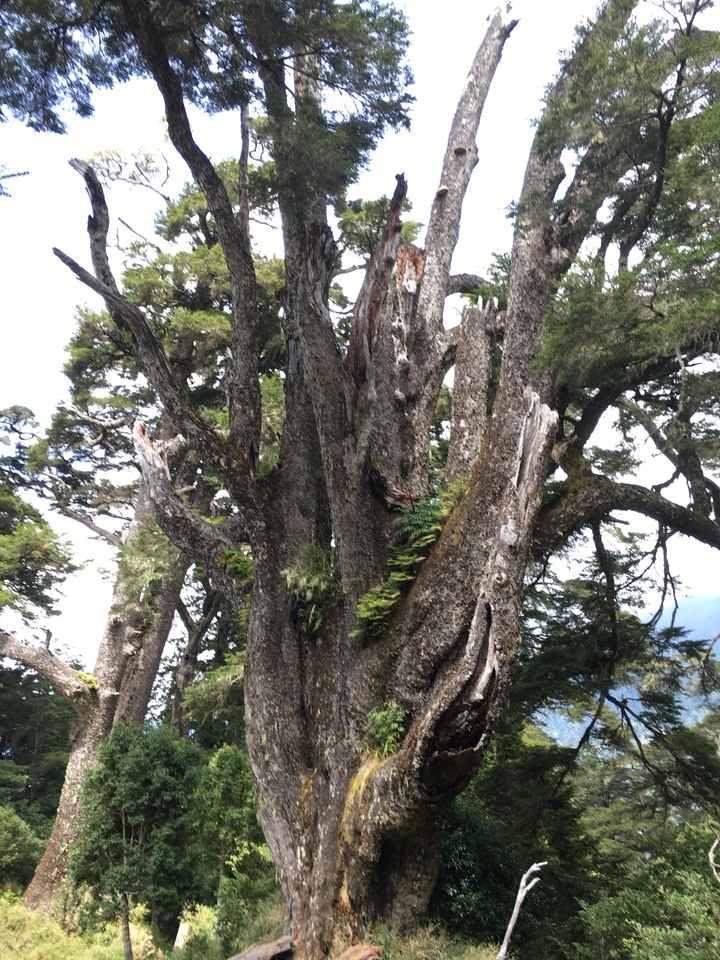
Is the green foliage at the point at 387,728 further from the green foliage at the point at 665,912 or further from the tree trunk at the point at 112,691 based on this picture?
the tree trunk at the point at 112,691

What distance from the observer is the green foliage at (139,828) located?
972 cm

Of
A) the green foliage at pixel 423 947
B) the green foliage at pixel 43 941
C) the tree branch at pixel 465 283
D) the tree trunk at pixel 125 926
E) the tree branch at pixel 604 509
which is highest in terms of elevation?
the tree branch at pixel 465 283

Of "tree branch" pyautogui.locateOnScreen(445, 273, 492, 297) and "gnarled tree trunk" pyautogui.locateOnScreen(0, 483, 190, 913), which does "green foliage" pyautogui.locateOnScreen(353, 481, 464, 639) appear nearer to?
"tree branch" pyautogui.locateOnScreen(445, 273, 492, 297)

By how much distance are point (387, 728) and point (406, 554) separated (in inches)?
62.4

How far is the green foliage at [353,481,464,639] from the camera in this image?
6.27 meters

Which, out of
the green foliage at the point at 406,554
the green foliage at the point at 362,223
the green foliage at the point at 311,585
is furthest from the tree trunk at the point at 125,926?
the green foliage at the point at 362,223

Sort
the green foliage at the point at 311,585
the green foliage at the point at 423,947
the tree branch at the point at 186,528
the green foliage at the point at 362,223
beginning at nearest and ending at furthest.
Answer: the green foliage at the point at 423,947 < the green foliage at the point at 311,585 < the tree branch at the point at 186,528 < the green foliage at the point at 362,223

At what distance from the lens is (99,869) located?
32.4ft

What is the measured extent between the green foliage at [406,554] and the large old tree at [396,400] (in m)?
0.02

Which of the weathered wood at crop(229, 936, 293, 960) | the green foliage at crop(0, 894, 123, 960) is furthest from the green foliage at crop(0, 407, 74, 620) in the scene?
the weathered wood at crop(229, 936, 293, 960)

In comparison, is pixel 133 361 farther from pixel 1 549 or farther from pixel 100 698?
pixel 100 698

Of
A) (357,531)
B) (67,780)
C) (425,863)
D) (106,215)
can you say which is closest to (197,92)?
(106,215)

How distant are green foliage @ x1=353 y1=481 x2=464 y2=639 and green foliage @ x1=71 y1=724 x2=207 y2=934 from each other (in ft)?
19.3

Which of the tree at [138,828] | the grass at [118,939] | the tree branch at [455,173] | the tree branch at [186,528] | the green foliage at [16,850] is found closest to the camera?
the grass at [118,939]
